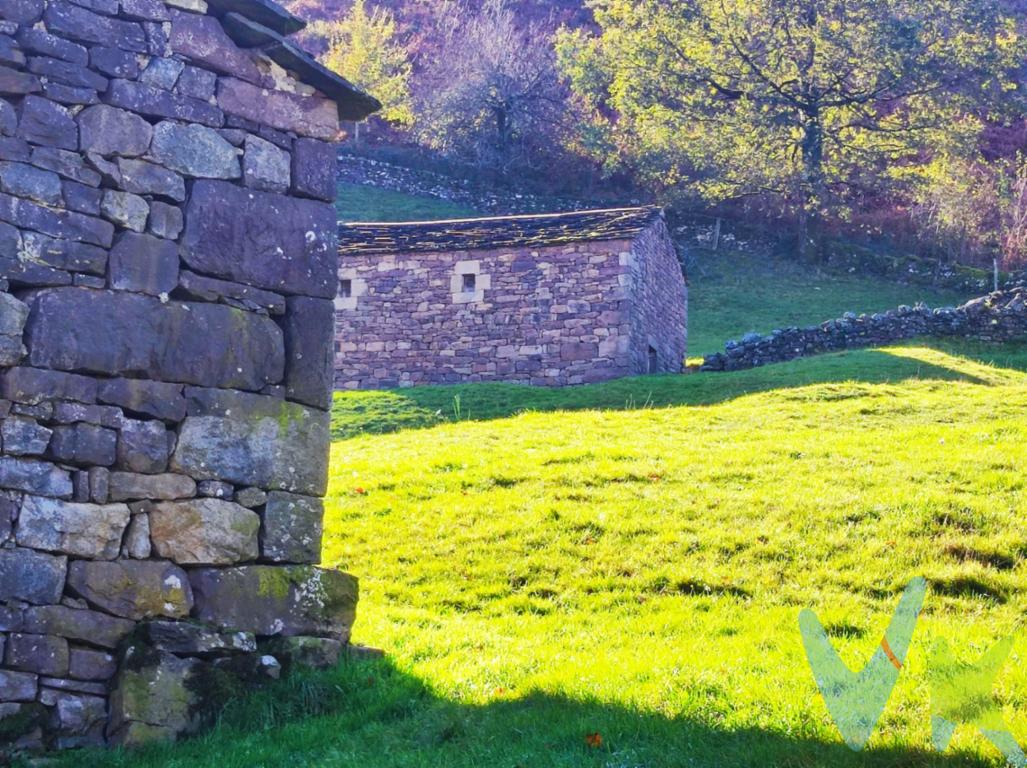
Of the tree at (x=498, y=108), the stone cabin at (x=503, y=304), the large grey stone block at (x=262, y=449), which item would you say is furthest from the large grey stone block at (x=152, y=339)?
the tree at (x=498, y=108)

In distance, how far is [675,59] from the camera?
37969 millimetres

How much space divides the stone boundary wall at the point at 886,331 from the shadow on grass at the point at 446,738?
19.0 meters

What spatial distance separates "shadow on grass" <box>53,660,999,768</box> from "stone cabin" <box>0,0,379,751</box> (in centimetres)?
24

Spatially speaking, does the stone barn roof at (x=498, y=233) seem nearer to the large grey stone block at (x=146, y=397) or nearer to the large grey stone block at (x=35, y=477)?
the large grey stone block at (x=146, y=397)

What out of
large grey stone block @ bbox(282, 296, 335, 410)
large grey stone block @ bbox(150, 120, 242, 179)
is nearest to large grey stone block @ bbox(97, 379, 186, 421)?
large grey stone block @ bbox(282, 296, 335, 410)

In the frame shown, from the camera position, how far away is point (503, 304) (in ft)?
82.2

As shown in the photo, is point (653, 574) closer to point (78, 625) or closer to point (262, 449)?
point (262, 449)

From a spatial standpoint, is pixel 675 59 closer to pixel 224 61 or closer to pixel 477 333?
pixel 477 333

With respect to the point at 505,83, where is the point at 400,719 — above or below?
below

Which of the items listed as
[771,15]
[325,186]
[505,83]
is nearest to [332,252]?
[325,186]

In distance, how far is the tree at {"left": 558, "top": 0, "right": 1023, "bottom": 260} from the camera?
117 feet

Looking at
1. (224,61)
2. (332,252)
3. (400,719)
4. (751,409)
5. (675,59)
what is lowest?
(400,719)

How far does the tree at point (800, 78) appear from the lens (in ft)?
117

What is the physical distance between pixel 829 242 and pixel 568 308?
19804 millimetres
